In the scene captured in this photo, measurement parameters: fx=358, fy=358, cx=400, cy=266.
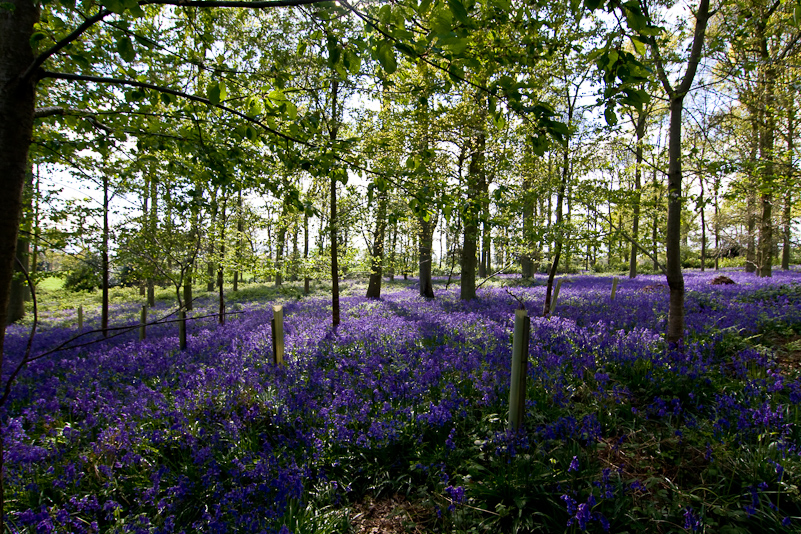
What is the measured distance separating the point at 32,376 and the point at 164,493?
5.18m

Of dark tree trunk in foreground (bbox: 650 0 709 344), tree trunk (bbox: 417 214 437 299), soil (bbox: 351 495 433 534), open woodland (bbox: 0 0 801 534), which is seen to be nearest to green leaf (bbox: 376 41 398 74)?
open woodland (bbox: 0 0 801 534)

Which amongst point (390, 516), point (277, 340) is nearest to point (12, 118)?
point (390, 516)

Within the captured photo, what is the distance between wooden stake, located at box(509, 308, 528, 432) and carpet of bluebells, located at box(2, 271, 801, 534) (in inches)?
6.7

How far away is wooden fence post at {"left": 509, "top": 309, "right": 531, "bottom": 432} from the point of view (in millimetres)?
3611

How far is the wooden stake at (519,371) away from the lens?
11.8ft

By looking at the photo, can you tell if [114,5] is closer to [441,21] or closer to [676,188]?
[441,21]

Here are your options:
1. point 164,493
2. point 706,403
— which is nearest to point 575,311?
point 706,403

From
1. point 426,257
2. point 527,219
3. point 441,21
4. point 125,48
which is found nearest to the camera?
point 441,21

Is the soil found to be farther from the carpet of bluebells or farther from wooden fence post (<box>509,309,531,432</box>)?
wooden fence post (<box>509,309,531,432</box>)

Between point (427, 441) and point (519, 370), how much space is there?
1.24 metres

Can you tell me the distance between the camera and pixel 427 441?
3.80m

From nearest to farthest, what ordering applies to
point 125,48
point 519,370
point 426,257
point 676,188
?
point 125,48, point 519,370, point 676,188, point 426,257

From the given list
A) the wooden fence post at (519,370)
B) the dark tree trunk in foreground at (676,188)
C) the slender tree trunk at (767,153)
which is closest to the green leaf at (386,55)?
the wooden fence post at (519,370)

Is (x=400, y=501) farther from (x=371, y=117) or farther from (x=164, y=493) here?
(x=371, y=117)
